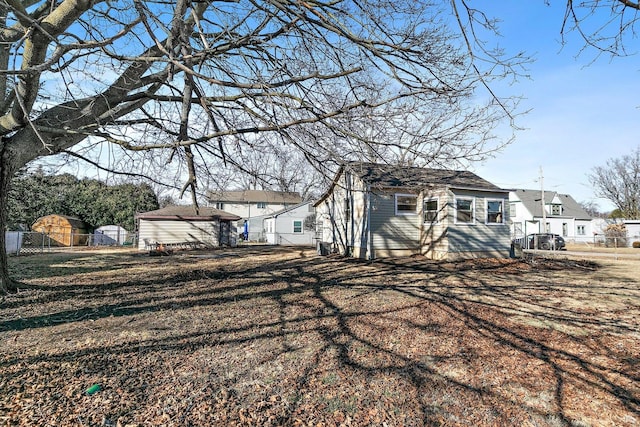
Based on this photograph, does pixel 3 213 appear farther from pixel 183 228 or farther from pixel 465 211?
pixel 183 228

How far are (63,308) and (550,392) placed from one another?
7090 millimetres

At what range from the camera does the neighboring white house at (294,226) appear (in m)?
30.8

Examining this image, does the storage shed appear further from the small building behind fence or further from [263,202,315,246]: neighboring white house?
[263,202,315,246]: neighboring white house

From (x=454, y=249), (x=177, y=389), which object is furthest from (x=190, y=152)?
(x=454, y=249)

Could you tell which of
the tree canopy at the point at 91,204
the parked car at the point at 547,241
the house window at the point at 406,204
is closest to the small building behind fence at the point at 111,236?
the tree canopy at the point at 91,204

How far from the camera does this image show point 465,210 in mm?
14406

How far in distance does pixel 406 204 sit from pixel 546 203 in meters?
30.5

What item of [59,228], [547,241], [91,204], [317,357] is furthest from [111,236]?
[547,241]

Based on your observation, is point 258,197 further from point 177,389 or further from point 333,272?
point 177,389

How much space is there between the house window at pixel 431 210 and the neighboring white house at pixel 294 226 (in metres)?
16.4

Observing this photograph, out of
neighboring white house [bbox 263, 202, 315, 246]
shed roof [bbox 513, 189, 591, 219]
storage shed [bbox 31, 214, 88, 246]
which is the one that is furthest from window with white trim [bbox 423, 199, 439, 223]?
shed roof [bbox 513, 189, 591, 219]

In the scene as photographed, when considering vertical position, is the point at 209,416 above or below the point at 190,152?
below

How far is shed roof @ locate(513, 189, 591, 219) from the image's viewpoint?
37.8 metres

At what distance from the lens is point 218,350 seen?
4234 millimetres
